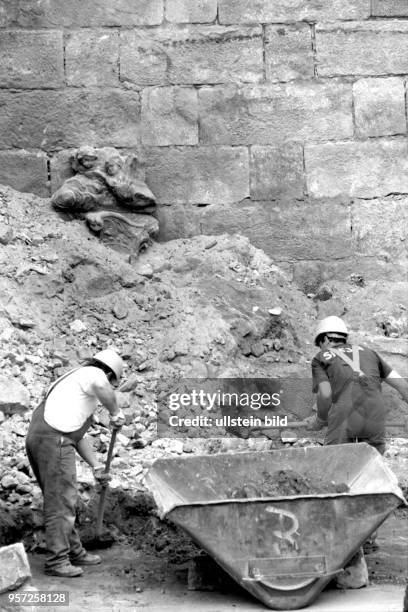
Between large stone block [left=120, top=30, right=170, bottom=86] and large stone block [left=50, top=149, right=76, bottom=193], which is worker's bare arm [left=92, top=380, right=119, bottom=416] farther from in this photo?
large stone block [left=120, top=30, right=170, bottom=86]

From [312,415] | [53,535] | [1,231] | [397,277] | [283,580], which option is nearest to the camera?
[283,580]

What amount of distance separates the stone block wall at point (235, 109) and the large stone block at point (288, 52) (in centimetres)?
1

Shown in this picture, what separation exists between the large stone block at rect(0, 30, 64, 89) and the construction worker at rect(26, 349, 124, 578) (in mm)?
4680

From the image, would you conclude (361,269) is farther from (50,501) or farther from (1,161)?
(50,501)

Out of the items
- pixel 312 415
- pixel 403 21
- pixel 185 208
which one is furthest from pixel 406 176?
pixel 312 415

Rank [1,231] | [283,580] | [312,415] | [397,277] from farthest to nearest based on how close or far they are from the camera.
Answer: [397,277]
[1,231]
[312,415]
[283,580]

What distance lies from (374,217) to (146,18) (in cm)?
305

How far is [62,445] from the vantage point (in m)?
6.83

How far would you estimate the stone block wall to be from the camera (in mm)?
10664

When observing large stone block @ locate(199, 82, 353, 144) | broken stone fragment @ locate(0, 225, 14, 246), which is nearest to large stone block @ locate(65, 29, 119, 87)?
large stone block @ locate(199, 82, 353, 144)

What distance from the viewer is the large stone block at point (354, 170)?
1068 centimetres

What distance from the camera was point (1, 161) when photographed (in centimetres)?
1067

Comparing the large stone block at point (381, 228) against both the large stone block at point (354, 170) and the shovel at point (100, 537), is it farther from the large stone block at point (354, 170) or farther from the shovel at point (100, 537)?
the shovel at point (100, 537)

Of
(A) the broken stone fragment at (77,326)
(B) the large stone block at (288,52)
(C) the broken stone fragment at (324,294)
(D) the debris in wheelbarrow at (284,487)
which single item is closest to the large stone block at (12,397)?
(A) the broken stone fragment at (77,326)
